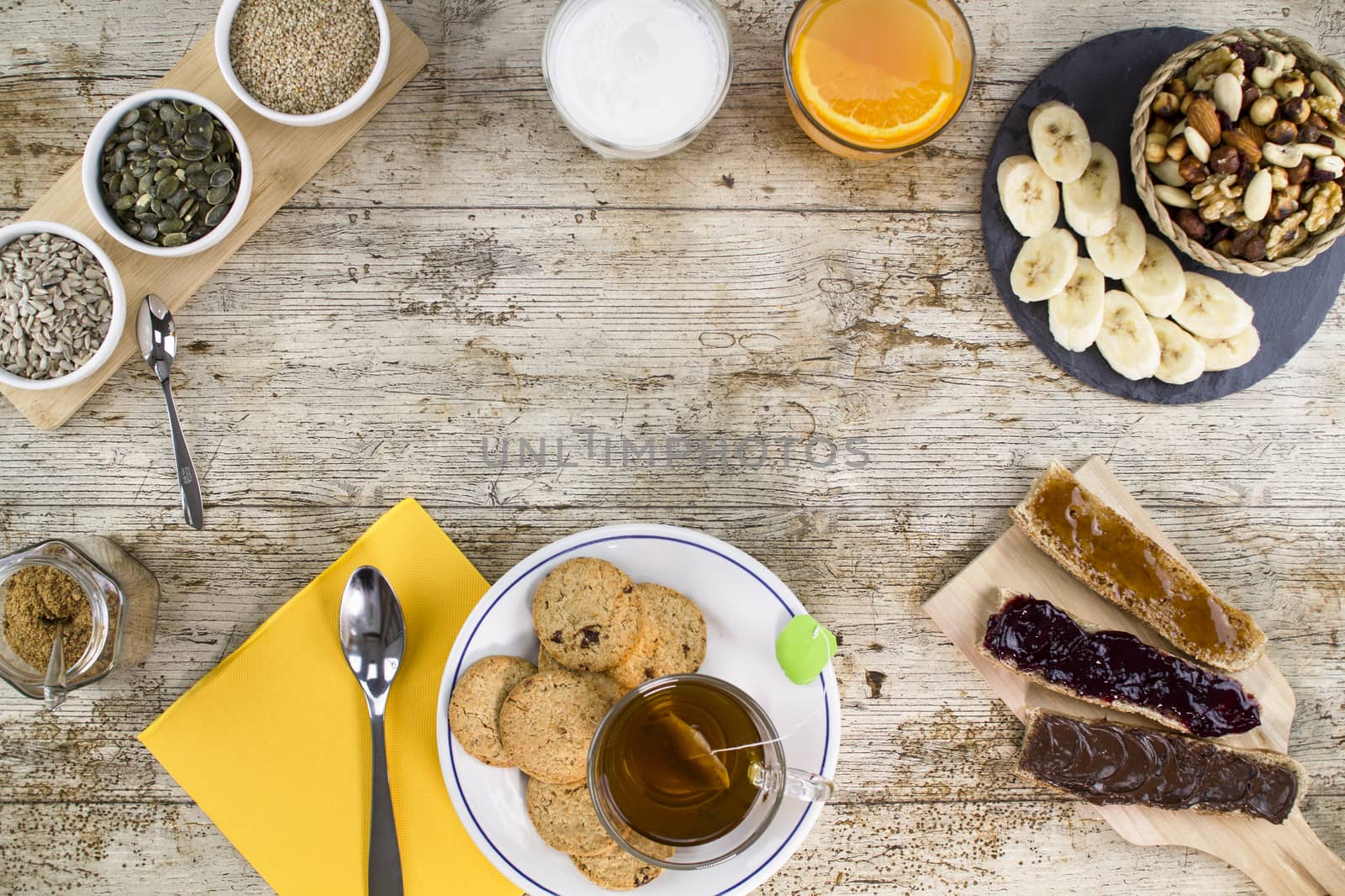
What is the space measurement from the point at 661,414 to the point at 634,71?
579 millimetres

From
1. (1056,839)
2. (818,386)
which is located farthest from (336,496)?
(1056,839)

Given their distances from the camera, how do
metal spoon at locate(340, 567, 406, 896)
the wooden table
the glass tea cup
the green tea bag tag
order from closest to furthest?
the glass tea cup, the green tea bag tag, metal spoon at locate(340, 567, 406, 896), the wooden table

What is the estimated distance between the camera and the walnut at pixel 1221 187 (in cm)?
133

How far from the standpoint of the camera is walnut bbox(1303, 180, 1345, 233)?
132 centimetres

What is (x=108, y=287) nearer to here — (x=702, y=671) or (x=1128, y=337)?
(x=702, y=671)

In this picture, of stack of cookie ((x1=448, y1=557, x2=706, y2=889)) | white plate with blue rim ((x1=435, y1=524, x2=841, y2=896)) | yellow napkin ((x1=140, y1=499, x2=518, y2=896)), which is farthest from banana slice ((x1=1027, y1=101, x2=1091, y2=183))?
yellow napkin ((x1=140, y1=499, x2=518, y2=896))

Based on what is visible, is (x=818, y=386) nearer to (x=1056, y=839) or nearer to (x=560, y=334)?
(x=560, y=334)

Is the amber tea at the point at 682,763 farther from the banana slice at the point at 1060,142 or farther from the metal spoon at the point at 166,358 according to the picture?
the banana slice at the point at 1060,142

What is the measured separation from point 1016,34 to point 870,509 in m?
0.91

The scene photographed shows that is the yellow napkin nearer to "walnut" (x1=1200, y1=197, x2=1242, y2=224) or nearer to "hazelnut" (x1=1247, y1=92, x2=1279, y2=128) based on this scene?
"walnut" (x1=1200, y1=197, x2=1242, y2=224)

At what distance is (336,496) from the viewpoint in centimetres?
148

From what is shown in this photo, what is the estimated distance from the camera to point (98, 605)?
1309 millimetres

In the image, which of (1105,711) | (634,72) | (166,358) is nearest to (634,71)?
(634,72)

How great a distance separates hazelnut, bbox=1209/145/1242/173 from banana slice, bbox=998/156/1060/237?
23 centimetres
